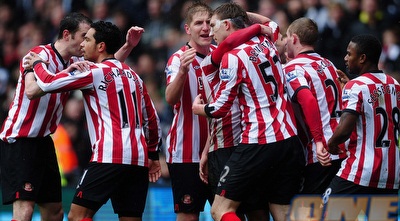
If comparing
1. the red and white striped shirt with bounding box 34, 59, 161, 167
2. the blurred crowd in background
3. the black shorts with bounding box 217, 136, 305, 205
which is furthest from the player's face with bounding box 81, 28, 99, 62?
the blurred crowd in background

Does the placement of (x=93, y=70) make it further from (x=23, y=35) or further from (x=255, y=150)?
(x=23, y=35)

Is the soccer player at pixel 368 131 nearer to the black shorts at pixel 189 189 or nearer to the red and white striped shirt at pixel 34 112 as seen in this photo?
the black shorts at pixel 189 189

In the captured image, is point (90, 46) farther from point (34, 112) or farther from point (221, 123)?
point (221, 123)

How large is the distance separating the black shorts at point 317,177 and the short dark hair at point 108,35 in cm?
193

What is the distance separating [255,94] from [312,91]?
2.27 ft

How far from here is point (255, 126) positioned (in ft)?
22.4

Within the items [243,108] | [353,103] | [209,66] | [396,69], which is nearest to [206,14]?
[209,66]

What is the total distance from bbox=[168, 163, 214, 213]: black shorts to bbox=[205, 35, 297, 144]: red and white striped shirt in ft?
3.12

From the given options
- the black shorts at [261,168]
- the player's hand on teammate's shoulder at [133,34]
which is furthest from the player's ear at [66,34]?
the black shorts at [261,168]

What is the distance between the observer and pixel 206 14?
776 cm

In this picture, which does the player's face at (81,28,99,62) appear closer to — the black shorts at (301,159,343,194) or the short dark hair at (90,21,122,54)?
the short dark hair at (90,21,122,54)

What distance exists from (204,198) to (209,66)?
4.15ft

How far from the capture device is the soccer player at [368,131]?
6.69 metres

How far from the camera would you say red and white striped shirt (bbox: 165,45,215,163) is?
7.69 metres
